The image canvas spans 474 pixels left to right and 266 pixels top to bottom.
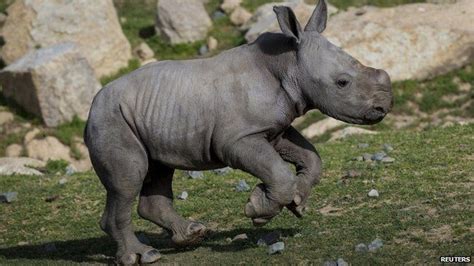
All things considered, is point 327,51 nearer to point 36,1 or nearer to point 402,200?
point 402,200

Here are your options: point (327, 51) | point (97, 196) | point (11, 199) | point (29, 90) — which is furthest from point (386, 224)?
point (29, 90)

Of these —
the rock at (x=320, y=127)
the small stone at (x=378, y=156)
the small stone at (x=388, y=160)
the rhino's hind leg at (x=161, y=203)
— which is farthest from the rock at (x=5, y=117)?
the rhino's hind leg at (x=161, y=203)

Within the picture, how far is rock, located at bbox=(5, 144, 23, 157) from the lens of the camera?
20281 millimetres

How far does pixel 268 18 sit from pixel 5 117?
5948 millimetres

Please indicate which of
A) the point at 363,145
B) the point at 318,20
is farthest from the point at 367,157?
the point at 318,20

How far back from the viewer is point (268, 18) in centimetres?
2344

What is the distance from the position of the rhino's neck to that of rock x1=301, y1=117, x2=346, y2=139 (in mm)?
8656

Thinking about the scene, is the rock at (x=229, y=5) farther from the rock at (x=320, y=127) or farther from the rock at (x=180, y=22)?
the rock at (x=320, y=127)

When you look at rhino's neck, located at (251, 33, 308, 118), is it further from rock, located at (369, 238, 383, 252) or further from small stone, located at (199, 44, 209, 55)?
small stone, located at (199, 44, 209, 55)

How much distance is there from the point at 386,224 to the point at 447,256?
4.75 feet

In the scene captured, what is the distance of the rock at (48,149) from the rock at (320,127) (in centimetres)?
449

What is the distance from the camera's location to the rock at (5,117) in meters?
21.7

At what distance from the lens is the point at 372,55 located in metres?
20.6

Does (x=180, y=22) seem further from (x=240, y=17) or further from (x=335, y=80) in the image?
(x=335, y=80)
